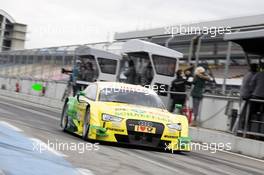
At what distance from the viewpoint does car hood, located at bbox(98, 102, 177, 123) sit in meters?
12.4

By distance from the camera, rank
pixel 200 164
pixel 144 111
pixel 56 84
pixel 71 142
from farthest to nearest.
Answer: pixel 56 84 → pixel 144 111 → pixel 71 142 → pixel 200 164

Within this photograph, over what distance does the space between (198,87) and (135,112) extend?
6.85 metres

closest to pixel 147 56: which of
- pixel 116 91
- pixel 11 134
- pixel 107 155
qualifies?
pixel 116 91

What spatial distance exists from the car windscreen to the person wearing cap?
16.9 feet

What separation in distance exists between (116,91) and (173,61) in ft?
33.2

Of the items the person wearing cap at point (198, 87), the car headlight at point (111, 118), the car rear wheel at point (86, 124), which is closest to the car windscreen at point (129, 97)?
the car rear wheel at point (86, 124)

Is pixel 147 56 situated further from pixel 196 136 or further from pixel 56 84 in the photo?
pixel 56 84

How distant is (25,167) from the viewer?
26.2ft

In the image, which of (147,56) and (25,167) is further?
(147,56)

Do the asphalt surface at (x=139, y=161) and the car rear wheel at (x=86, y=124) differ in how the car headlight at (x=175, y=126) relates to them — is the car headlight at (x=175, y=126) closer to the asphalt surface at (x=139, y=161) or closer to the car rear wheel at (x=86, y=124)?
the asphalt surface at (x=139, y=161)

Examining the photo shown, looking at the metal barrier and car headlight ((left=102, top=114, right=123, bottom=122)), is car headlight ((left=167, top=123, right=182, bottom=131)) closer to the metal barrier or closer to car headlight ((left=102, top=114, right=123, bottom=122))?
car headlight ((left=102, top=114, right=123, bottom=122))

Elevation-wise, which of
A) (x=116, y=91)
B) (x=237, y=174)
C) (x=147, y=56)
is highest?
(x=147, y=56)

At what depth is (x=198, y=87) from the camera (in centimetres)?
1911

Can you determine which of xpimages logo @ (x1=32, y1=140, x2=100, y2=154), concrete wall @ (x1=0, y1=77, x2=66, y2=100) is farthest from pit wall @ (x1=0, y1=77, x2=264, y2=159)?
concrete wall @ (x1=0, y1=77, x2=66, y2=100)
